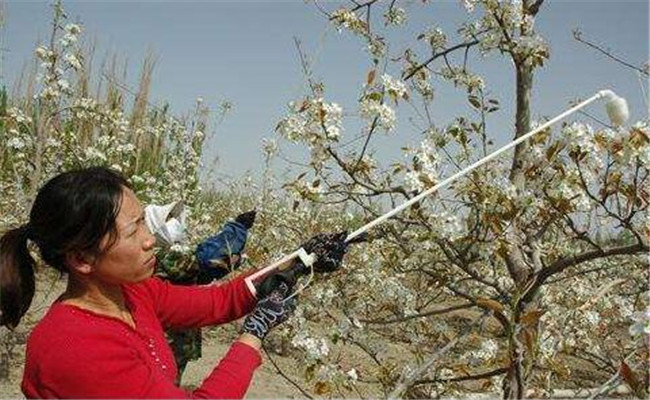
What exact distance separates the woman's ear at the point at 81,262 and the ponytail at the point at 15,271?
0.62 feet

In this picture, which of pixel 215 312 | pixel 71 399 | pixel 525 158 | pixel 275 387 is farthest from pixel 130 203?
pixel 275 387

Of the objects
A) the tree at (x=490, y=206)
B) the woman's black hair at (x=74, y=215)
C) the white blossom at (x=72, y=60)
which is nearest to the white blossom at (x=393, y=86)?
the tree at (x=490, y=206)

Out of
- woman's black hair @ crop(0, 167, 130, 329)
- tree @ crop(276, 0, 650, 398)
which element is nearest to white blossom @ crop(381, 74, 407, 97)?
tree @ crop(276, 0, 650, 398)

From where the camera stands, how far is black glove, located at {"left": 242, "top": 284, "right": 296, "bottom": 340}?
6.69ft

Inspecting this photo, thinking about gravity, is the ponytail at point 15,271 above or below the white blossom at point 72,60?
below

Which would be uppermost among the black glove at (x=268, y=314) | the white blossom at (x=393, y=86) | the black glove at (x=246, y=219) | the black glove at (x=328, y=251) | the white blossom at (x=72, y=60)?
the white blossom at (x=72, y=60)

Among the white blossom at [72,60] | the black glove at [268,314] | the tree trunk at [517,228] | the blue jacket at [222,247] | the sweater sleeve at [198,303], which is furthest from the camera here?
the white blossom at [72,60]

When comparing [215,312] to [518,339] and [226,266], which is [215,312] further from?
[518,339]

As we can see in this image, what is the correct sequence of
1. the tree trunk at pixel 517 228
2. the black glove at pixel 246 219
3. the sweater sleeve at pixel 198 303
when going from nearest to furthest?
the sweater sleeve at pixel 198 303
the tree trunk at pixel 517 228
the black glove at pixel 246 219

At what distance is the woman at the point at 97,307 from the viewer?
5.44 feet

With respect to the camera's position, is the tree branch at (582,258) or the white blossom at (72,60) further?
the white blossom at (72,60)

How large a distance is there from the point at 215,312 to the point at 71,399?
2.65ft

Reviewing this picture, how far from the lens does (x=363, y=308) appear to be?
417 cm

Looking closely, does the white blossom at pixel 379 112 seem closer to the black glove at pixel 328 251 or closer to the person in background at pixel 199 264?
the black glove at pixel 328 251
